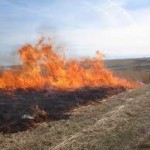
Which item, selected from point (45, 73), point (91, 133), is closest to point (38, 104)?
→ point (91, 133)

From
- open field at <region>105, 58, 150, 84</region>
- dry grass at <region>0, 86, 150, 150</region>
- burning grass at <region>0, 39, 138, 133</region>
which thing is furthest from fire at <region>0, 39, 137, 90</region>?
open field at <region>105, 58, 150, 84</region>

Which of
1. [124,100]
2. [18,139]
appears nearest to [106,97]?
[124,100]

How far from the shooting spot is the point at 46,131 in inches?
627

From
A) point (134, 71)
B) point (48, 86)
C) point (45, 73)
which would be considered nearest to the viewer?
point (48, 86)

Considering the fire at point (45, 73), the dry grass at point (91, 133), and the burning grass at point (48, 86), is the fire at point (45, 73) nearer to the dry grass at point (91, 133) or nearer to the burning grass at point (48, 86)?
the burning grass at point (48, 86)

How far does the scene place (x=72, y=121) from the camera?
17938mm

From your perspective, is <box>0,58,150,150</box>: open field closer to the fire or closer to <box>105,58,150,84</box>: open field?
the fire

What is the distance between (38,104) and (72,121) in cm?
517

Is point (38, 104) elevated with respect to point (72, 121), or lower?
elevated

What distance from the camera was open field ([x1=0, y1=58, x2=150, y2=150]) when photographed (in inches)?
550

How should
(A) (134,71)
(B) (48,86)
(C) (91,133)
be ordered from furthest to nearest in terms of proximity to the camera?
(A) (134,71)
(B) (48,86)
(C) (91,133)

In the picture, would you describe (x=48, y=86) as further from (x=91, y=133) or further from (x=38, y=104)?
(x=91, y=133)

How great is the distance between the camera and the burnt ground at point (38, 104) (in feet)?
58.0

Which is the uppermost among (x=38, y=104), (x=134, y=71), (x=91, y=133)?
(x=38, y=104)
